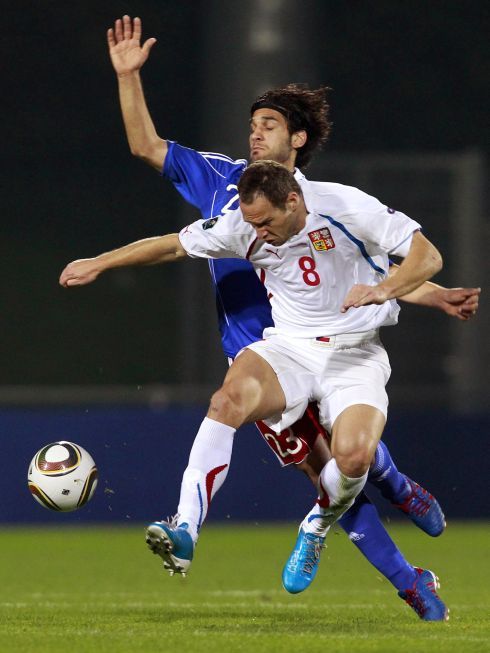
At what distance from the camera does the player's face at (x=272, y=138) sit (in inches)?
285

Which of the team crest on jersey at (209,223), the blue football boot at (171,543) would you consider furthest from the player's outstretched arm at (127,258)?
the blue football boot at (171,543)

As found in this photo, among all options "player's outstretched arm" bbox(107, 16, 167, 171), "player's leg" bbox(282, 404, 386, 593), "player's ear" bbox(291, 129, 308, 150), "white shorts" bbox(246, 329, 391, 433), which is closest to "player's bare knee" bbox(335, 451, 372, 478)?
"player's leg" bbox(282, 404, 386, 593)

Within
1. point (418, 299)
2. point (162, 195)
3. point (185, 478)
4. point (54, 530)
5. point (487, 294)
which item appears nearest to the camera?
point (185, 478)

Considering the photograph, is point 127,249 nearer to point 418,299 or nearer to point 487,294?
point 418,299

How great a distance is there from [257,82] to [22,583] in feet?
17.8

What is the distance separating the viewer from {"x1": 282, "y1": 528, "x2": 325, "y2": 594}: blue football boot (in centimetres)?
676

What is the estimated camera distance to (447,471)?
42.8 ft

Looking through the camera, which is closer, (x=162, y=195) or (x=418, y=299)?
(x=418, y=299)

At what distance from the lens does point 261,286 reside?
7.38 meters

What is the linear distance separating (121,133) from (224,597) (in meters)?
15.2

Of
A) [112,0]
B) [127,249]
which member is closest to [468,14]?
[112,0]

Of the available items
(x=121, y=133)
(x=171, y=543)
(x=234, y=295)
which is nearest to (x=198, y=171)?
(x=234, y=295)

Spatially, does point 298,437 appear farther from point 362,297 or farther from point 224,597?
point 224,597

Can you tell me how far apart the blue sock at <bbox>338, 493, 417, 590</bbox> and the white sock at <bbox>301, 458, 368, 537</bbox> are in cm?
24
